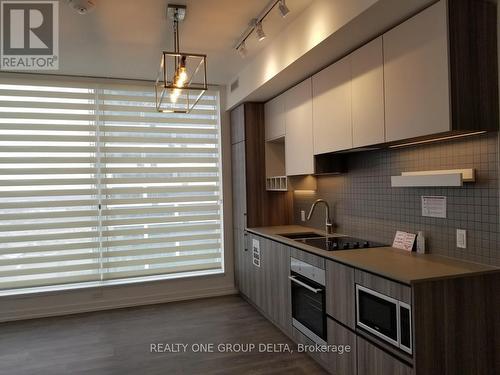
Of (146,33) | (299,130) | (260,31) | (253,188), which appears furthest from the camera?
(253,188)

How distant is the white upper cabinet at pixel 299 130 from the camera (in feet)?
11.5

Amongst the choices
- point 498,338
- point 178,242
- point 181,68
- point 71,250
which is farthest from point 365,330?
point 71,250

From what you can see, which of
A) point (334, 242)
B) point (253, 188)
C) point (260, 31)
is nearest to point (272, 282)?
point (334, 242)

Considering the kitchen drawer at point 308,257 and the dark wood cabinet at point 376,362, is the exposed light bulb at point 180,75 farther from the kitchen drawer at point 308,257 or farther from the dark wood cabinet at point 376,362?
the dark wood cabinet at point 376,362

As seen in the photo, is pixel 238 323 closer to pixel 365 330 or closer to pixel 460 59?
pixel 365 330

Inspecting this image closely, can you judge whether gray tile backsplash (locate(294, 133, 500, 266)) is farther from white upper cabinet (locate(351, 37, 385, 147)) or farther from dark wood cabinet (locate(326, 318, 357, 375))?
dark wood cabinet (locate(326, 318, 357, 375))

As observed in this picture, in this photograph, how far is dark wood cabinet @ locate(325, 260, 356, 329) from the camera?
2.46 m

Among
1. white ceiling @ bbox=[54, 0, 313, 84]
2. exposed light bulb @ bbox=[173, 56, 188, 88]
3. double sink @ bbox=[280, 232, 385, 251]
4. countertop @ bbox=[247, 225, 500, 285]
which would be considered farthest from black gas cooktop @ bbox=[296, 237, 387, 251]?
white ceiling @ bbox=[54, 0, 313, 84]

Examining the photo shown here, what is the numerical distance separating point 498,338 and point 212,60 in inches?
135

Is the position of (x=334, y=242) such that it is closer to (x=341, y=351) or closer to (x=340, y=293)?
(x=340, y=293)

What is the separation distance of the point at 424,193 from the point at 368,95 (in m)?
0.80

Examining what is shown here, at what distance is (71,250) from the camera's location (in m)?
4.40

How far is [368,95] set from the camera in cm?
266

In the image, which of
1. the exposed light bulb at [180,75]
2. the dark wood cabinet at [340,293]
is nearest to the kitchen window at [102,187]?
the exposed light bulb at [180,75]
